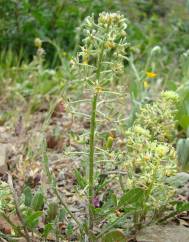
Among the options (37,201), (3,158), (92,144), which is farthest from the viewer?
(3,158)

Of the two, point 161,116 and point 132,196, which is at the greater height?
point 161,116

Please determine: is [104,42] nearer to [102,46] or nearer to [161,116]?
[102,46]

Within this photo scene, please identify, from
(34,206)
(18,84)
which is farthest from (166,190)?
(18,84)

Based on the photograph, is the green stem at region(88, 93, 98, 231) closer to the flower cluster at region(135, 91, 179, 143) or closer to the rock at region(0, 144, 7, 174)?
the flower cluster at region(135, 91, 179, 143)

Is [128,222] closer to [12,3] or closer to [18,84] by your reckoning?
[18,84]

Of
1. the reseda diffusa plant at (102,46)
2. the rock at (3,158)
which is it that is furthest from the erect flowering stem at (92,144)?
the rock at (3,158)

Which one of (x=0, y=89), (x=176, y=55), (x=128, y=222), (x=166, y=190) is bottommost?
(x=128, y=222)

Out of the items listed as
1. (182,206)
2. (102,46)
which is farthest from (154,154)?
(102,46)
